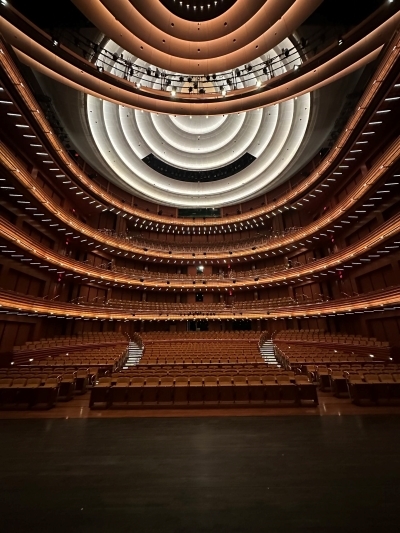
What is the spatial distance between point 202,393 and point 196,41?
17256mm

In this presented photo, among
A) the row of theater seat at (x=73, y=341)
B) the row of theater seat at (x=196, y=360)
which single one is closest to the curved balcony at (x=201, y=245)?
the row of theater seat at (x=73, y=341)

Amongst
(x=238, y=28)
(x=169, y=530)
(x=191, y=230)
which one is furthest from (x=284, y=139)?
(x=169, y=530)

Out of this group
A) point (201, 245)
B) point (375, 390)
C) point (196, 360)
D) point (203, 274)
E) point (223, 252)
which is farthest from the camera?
point (201, 245)

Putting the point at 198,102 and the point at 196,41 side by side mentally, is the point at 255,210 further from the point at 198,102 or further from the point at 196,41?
the point at 196,41

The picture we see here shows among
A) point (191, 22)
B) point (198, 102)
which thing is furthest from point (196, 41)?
point (198, 102)

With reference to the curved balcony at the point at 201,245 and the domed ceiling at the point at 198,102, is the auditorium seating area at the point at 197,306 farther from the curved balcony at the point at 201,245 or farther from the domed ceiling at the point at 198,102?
the domed ceiling at the point at 198,102

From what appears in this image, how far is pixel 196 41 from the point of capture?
1287 cm

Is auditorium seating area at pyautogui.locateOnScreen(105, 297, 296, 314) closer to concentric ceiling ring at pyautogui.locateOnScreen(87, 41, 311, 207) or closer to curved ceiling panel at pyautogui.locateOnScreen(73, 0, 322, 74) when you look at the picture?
concentric ceiling ring at pyautogui.locateOnScreen(87, 41, 311, 207)

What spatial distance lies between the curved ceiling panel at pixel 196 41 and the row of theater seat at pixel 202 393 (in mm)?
15246

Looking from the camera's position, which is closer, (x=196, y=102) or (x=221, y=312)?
(x=196, y=102)

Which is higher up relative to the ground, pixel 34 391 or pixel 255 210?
pixel 255 210

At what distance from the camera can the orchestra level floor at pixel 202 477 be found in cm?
261

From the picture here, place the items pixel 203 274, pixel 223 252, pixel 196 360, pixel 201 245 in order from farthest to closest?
pixel 201 245 → pixel 203 274 → pixel 223 252 → pixel 196 360

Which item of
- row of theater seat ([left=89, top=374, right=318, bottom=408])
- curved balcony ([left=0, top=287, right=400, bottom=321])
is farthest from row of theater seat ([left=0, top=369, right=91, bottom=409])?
curved balcony ([left=0, top=287, right=400, bottom=321])
